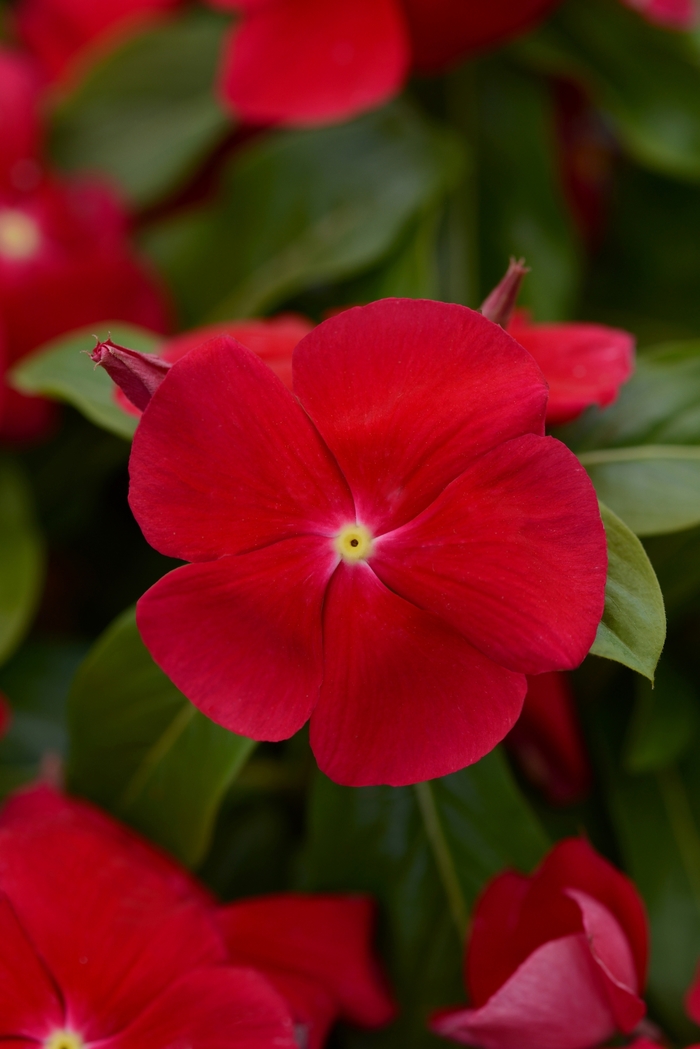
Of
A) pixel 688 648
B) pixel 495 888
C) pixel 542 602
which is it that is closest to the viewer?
pixel 542 602

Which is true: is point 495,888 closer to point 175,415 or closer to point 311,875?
point 311,875

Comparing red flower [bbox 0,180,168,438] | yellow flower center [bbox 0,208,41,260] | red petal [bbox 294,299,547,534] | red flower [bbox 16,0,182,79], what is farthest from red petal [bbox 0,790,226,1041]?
red flower [bbox 16,0,182,79]

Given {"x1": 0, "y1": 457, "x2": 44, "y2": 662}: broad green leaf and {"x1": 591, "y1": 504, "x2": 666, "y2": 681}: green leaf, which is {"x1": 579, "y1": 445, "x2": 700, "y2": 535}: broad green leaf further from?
{"x1": 0, "y1": 457, "x2": 44, "y2": 662}: broad green leaf

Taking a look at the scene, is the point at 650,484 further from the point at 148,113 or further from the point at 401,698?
the point at 148,113

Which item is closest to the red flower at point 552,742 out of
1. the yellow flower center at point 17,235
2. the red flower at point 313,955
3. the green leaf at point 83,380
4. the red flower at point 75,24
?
the red flower at point 313,955

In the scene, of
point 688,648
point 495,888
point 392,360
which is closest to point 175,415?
point 392,360

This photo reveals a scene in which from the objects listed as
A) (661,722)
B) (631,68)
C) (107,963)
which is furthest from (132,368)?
(631,68)
